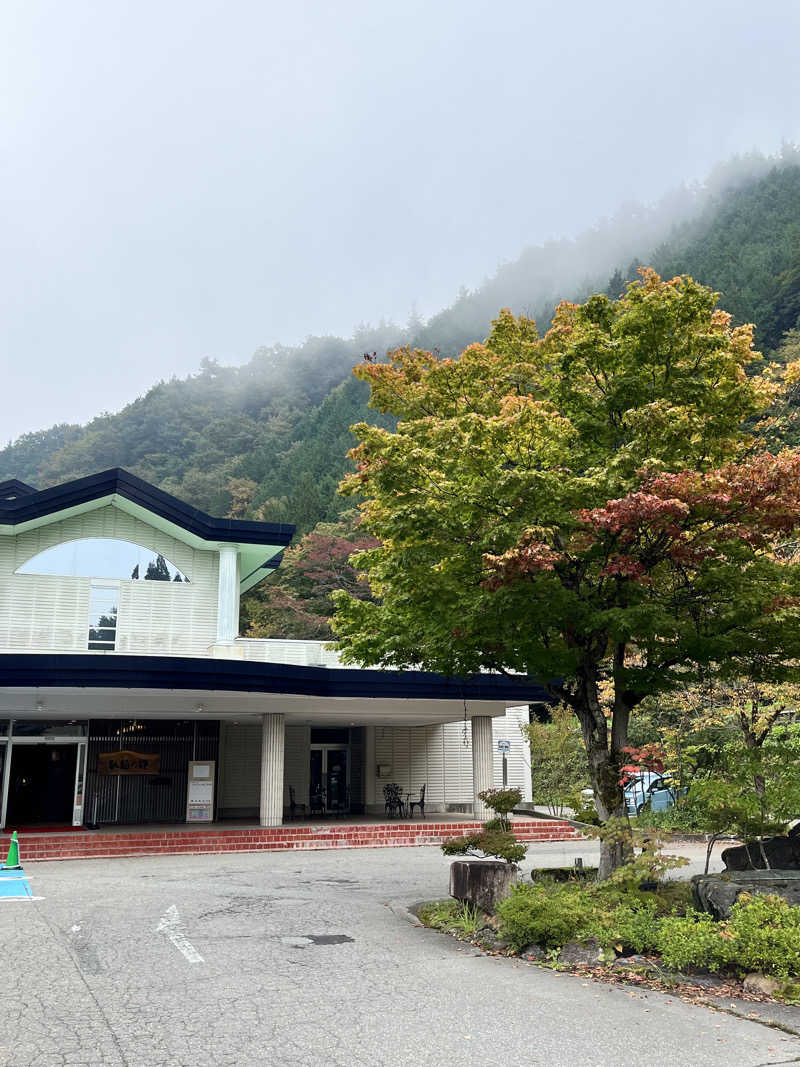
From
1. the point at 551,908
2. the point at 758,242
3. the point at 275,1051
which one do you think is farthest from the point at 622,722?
the point at 758,242

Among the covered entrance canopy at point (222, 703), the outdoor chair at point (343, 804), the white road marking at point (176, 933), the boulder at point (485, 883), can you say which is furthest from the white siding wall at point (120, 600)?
the boulder at point (485, 883)

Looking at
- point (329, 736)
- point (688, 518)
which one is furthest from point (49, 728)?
point (688, 518)

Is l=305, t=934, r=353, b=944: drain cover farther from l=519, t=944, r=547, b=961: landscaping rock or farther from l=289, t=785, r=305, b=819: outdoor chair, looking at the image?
l=289, t=785, r=305, b=819: outdoor chair

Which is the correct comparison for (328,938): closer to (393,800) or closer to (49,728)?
(49,728)

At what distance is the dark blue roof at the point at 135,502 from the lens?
21906mm

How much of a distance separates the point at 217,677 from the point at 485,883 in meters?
10.4

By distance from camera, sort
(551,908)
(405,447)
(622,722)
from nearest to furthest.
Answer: (551,908) → (405,447) → (622,722)

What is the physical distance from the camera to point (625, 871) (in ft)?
29.7

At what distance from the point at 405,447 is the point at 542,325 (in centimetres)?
7038

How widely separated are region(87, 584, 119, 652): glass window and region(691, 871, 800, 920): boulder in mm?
17280

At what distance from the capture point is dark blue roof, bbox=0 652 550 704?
18.0 metres

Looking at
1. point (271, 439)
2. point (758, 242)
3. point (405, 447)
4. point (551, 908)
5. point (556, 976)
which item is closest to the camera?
point (556, 976)

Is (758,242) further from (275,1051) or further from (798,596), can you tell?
(275,1051)

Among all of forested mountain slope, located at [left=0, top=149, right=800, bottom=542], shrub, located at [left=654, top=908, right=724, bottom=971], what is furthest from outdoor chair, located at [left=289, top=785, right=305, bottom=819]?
forested mountain slope, located at [left=0, top=149, right=800, bottom=542]
